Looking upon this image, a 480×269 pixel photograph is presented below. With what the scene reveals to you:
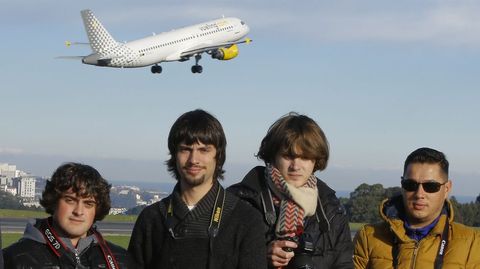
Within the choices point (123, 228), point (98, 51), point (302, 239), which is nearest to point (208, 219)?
point (302, 239)

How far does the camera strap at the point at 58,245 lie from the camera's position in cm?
446

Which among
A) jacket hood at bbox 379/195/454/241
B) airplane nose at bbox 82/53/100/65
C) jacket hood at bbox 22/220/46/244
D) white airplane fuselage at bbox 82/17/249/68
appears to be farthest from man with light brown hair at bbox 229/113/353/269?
airplane nose at bbox 82/53/100/65

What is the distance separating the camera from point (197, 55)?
211ft

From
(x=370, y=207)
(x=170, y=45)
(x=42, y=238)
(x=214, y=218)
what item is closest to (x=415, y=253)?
(x=214, y=218)

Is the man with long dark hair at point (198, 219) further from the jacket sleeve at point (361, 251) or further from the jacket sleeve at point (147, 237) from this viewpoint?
the jacket sleeve at point (361, 251)

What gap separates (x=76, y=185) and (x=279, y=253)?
1.02 meters

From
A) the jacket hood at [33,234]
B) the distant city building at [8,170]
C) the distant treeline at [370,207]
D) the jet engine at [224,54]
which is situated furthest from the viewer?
the distant city building at [8,170]

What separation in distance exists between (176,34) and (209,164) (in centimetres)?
6222

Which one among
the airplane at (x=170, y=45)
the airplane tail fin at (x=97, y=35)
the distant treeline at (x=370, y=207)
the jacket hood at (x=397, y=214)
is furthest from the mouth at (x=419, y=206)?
the airplane tail fin at (x=97, y=35)

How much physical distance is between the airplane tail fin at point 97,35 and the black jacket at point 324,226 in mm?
63179

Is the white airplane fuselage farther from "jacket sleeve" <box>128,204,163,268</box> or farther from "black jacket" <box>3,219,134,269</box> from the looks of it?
"black jacket" <box>3,219,134,269</box>

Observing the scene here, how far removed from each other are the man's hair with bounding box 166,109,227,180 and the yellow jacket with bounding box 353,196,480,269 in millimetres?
1125

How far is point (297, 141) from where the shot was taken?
16.8ft

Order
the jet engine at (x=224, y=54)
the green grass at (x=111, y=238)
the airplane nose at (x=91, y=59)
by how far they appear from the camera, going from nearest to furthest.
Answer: the green grass at (x=111, y=238), the jet engine at (x=224, y=54), the airplane nose at (x=91, y=59)
